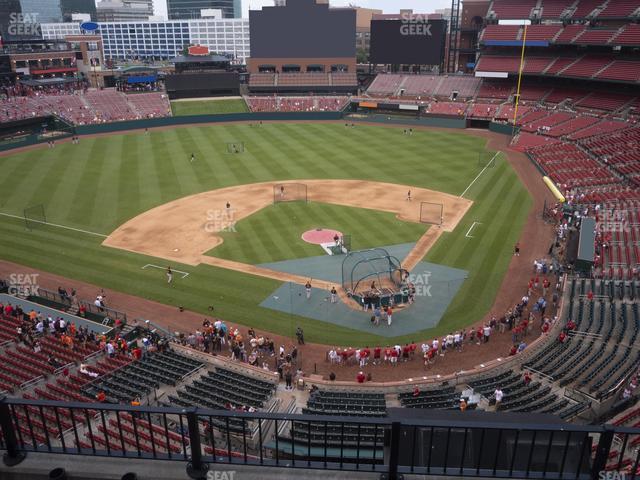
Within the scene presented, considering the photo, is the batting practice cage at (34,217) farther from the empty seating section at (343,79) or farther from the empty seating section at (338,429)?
the empty seating section at (343,79)

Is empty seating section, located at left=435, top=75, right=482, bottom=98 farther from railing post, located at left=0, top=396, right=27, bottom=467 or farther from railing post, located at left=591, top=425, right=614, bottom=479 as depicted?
railing post, located at left=0, top=396, right=27, bottom=467

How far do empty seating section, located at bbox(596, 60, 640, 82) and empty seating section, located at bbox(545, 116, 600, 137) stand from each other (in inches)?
232

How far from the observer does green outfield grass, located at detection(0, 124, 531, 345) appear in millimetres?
31625

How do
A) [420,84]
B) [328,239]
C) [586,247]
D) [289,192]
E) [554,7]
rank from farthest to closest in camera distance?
[420,84] → [554,7] → [289,192] → [328,239] → [586,247]

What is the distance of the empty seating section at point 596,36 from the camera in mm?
71875

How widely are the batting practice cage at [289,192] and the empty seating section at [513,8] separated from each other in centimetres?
5873

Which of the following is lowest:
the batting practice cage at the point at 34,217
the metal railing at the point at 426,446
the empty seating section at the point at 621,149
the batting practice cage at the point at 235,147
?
the batting practice cage at the point at 34,217

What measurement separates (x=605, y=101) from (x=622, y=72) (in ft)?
15.2

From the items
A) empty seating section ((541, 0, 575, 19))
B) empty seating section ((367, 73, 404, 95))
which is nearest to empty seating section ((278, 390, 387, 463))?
empty seating section ((541, 0, 575, 19))

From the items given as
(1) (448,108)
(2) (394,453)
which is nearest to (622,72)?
(1) (448,108)

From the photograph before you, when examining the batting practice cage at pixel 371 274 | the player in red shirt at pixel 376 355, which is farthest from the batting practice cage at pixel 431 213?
the player in red shirt at pixel 376 355

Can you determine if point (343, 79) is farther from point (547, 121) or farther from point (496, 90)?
point (547, 121)

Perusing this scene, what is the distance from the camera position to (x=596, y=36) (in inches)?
2908

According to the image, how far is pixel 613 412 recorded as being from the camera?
740 inches
